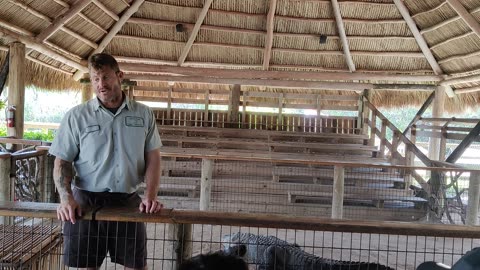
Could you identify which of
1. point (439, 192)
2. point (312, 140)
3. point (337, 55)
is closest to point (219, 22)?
point (337, 55)

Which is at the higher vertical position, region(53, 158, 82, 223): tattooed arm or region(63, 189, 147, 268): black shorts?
region(53, 158, 82, 223): tattooed arm

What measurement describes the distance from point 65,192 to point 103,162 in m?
0.28

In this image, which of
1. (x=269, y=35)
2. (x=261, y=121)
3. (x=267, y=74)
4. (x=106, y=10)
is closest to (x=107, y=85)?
(x=106, y=10)

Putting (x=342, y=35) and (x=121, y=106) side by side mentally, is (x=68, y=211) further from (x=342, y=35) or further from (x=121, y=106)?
(x=342, y=35)

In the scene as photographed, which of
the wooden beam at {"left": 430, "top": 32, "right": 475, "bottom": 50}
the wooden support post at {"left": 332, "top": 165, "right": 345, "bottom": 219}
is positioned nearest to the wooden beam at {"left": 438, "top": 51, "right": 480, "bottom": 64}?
the wooden beam at {"left": 430, "top": 32, "right": 475, "bottom": 50}

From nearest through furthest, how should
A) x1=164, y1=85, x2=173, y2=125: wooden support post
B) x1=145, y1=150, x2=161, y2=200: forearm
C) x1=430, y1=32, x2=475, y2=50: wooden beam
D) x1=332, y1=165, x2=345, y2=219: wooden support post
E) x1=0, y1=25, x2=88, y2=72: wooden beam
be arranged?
1. x1=145, y1=150, x2=161, y2=200: forearm
2. x1=332, y1=165, x2=345, y2=219: wooden support post
3. x1=0, y1=25, x2=88, y2=72: wooden beam
4. x1=430, y1=32, x2=475, y2=50: wooden beam
5. x1=164, y1=85, x2=173, y2=125: wooden support post

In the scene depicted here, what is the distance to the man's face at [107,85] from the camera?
2107mm

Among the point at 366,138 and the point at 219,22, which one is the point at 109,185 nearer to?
the point at 219,22

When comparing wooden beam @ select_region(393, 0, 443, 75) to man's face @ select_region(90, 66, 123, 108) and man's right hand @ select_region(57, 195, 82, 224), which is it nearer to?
man's face @ select_region(90, 66, 123, 108)

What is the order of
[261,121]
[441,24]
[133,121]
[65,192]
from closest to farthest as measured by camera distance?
1. [65,192]
2. [133,121]
3. [441,24]
4. [261,121]

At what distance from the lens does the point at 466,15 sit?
7234mm

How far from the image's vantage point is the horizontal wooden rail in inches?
71.1

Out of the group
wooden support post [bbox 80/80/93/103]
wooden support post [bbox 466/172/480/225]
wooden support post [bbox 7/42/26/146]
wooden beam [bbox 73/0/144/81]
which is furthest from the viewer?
wooden support post [bbox 80/80/93/103]

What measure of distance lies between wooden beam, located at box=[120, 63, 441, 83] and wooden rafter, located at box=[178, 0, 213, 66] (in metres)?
0.31
